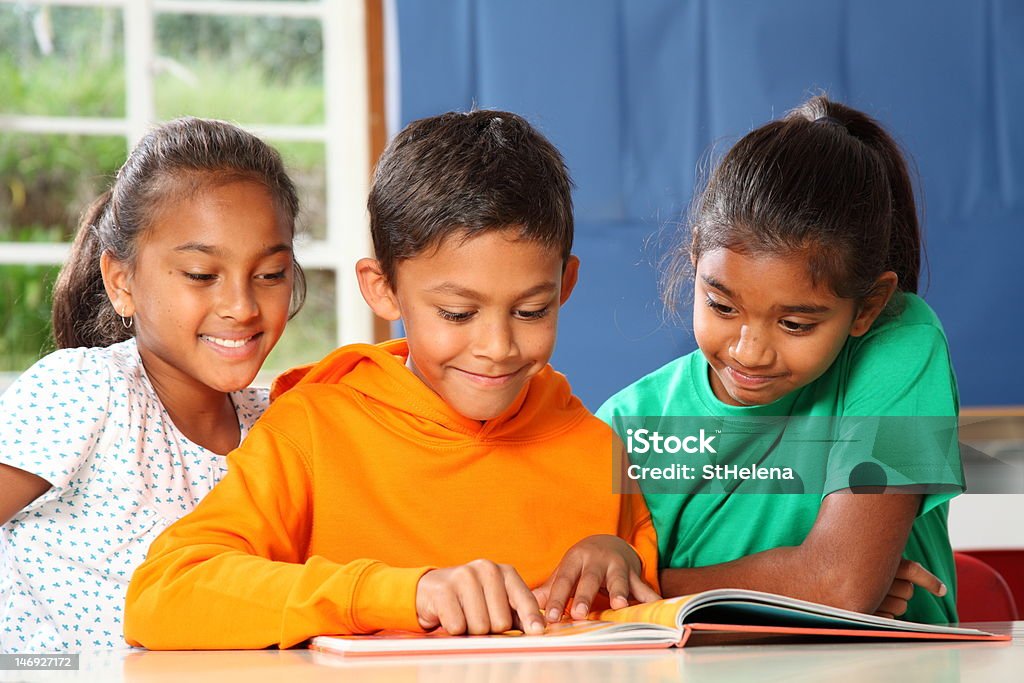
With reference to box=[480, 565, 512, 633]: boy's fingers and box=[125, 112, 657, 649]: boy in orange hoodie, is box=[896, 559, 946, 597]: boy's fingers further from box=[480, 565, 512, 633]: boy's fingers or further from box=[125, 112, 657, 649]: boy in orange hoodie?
box=[480, 565, 512, 633]: boy's fingers

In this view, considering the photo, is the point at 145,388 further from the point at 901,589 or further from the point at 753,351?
the point at 901,589

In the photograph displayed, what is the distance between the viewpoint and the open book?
2.72 feet

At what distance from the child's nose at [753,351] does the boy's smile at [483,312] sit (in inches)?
9.3

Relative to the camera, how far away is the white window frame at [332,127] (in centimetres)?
295

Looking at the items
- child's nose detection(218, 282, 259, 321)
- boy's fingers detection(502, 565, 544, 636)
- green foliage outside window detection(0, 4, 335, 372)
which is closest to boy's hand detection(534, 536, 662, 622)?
boy's fingers detection(502, 565, 544, 636)

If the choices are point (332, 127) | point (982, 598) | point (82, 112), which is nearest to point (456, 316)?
point (982, 598)

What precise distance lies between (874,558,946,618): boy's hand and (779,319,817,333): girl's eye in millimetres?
284

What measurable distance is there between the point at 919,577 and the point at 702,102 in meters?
1.75

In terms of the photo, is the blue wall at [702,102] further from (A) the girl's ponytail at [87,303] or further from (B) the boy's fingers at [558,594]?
(B) the boy's fingers at [558,594]

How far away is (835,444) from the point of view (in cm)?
133

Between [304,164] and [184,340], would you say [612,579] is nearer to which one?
[184,340]

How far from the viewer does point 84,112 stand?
3125 millimetres

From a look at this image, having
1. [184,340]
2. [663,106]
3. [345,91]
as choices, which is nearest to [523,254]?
[184,340]

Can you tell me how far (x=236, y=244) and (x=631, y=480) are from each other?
57 cm
